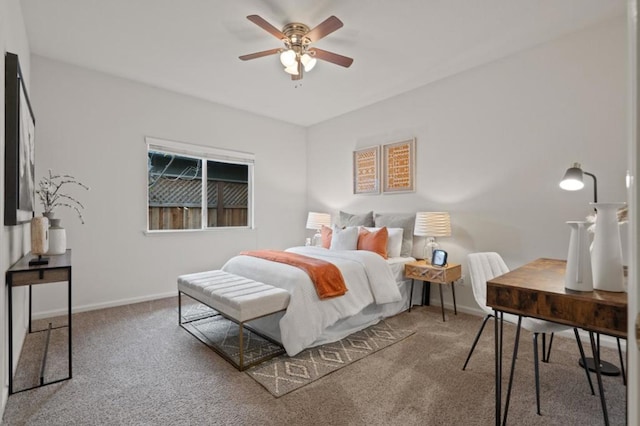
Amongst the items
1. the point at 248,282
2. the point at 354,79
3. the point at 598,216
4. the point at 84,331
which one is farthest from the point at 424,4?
the point at 84,331

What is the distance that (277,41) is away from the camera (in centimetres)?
310

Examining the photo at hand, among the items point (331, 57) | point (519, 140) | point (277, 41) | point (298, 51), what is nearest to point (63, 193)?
point (277, 41)

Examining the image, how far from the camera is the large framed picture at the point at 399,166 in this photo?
4168 millimetres

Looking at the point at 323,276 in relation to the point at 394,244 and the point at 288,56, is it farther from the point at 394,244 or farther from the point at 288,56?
the point at 288,56

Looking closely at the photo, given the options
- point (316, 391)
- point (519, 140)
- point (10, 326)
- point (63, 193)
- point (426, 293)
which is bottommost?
point (316, 391)

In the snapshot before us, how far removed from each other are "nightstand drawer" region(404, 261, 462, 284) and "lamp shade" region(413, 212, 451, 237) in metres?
0.35

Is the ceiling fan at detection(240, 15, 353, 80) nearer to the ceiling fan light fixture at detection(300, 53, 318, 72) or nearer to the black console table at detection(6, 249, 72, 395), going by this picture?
the ceiling fan light fixture at detection(300, 53, 318, 72)

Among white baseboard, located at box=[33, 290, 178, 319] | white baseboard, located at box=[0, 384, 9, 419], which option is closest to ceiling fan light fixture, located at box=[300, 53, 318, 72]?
white baseboard, located at box=[0, 384, 9, 419]

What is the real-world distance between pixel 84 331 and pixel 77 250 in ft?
3.30

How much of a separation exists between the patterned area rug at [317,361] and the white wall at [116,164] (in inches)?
96.7

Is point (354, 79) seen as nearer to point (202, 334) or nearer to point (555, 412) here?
point (202, 334)

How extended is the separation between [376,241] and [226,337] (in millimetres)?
1882

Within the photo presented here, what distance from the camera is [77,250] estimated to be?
3516 millimetres

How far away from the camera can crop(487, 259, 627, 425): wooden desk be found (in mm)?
1192
